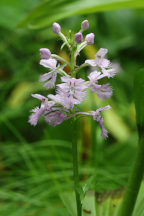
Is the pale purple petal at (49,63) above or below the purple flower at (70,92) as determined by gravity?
above

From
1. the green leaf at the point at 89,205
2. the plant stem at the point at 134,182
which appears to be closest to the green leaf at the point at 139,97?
the plant stem at the point at 134,182

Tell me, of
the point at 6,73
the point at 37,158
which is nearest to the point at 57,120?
the point at 37,158

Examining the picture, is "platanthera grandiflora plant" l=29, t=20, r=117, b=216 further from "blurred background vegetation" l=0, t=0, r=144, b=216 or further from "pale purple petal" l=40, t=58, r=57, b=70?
"blurred background vegetation" l=0, t=0, r=144, b=216

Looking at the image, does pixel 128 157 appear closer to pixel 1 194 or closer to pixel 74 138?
pixel 1 194

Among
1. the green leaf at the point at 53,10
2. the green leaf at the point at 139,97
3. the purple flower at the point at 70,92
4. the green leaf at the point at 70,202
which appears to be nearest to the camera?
the purple flower at the point at 70,92

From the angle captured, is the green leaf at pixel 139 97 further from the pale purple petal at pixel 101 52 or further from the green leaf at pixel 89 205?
the green leaf at pixel 89 205

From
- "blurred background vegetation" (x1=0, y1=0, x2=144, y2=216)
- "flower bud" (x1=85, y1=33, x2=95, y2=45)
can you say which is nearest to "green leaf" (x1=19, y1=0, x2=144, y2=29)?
"blurred background vegetation" (x1=0, y1=0, x2=144, y2=216)

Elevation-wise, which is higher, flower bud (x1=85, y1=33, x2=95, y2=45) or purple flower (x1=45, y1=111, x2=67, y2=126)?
flower bud (x1=85, y1=33, x2=95, y2=45)

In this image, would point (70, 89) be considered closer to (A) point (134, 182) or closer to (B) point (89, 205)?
(A) point (134, 182)
